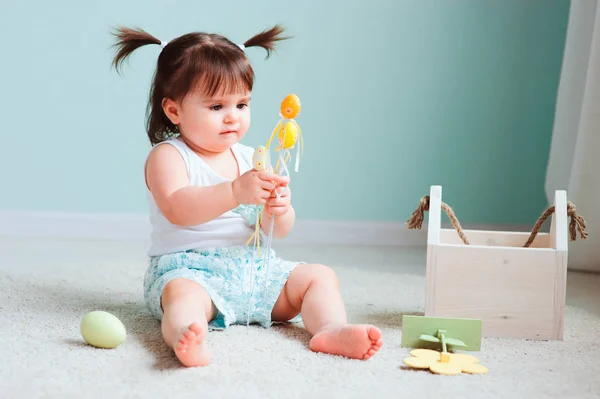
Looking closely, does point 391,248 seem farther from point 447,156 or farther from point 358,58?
point 358,58

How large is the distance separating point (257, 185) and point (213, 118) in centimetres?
19

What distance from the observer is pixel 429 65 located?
2.22 meters

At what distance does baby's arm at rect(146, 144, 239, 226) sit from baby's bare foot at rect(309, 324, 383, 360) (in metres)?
0.22

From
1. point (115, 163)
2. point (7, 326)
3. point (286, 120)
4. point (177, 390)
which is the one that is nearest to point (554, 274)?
point (286, 120)

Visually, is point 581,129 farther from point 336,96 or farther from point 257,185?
point 257,185

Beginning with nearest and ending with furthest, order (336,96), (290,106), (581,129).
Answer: (290,106)
(581,129)
(336,96)

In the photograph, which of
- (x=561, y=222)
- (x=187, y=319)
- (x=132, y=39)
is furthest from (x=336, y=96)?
(x=187, y=319)

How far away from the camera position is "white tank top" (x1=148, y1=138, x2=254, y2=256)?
3.99 feet

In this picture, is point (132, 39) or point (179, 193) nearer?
point (179, 193)

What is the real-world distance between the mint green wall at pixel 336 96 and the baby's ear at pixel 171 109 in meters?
0.97

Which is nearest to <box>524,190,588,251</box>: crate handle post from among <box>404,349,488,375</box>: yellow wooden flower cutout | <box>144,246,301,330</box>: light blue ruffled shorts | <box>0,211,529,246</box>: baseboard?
<box>404,349,488,375</box>: yellow wooden flower cutout

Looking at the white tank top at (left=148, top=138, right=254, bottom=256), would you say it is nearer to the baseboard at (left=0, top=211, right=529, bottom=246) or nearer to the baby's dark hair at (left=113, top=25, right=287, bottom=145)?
the baby's dark hair at (left=113, top=25, right=287, bottom=145)

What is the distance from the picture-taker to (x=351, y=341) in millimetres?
998

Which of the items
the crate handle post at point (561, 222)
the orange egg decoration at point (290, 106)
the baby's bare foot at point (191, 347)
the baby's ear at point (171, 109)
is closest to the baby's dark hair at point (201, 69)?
the baby's ear at point (171, 109)
